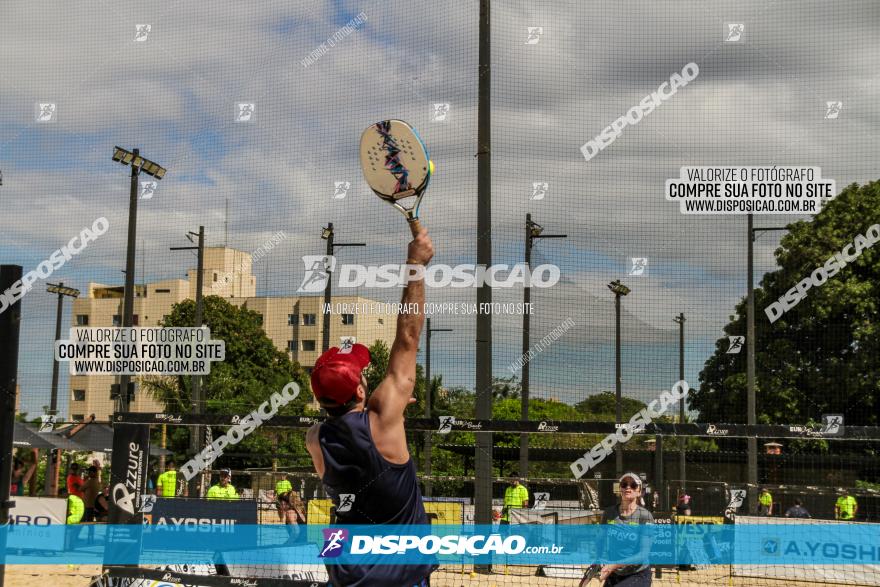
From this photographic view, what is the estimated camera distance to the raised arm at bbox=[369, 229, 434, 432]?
332 cm

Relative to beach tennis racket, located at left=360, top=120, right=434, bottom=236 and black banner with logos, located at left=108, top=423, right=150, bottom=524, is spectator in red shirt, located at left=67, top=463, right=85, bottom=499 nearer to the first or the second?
black banner with logos, located at left=108, top=423, right=150, bottom=524

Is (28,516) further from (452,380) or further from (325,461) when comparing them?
(325,461)

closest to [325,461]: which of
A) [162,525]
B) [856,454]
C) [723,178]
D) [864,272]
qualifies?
[162,525]

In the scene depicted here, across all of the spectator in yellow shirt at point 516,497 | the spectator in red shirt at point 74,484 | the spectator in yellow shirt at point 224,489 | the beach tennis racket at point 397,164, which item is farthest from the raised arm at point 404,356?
the spectator in red shirt at point 74,484

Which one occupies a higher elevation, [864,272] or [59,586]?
[864,272]

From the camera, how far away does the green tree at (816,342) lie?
2897cm

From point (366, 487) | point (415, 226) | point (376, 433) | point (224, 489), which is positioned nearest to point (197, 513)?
point (224, 489)

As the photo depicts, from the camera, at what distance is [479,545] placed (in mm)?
7949

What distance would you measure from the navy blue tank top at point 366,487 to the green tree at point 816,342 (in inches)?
1091

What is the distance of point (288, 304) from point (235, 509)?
→ 70.9ft

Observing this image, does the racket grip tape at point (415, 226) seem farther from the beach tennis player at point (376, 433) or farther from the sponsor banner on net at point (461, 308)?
the sponsor banner on net at point (461, 308)

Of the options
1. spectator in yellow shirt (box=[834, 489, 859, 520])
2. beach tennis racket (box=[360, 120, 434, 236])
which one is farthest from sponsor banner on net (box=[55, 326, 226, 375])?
beach tennis racket (box=[360, 120, 434, 236])

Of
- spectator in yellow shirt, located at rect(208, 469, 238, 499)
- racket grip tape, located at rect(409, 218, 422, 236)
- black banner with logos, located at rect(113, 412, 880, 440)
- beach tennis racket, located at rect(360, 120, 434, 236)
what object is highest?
beach tennis racket, located at rect(360, 120, 434, 236)

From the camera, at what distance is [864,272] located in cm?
3194
